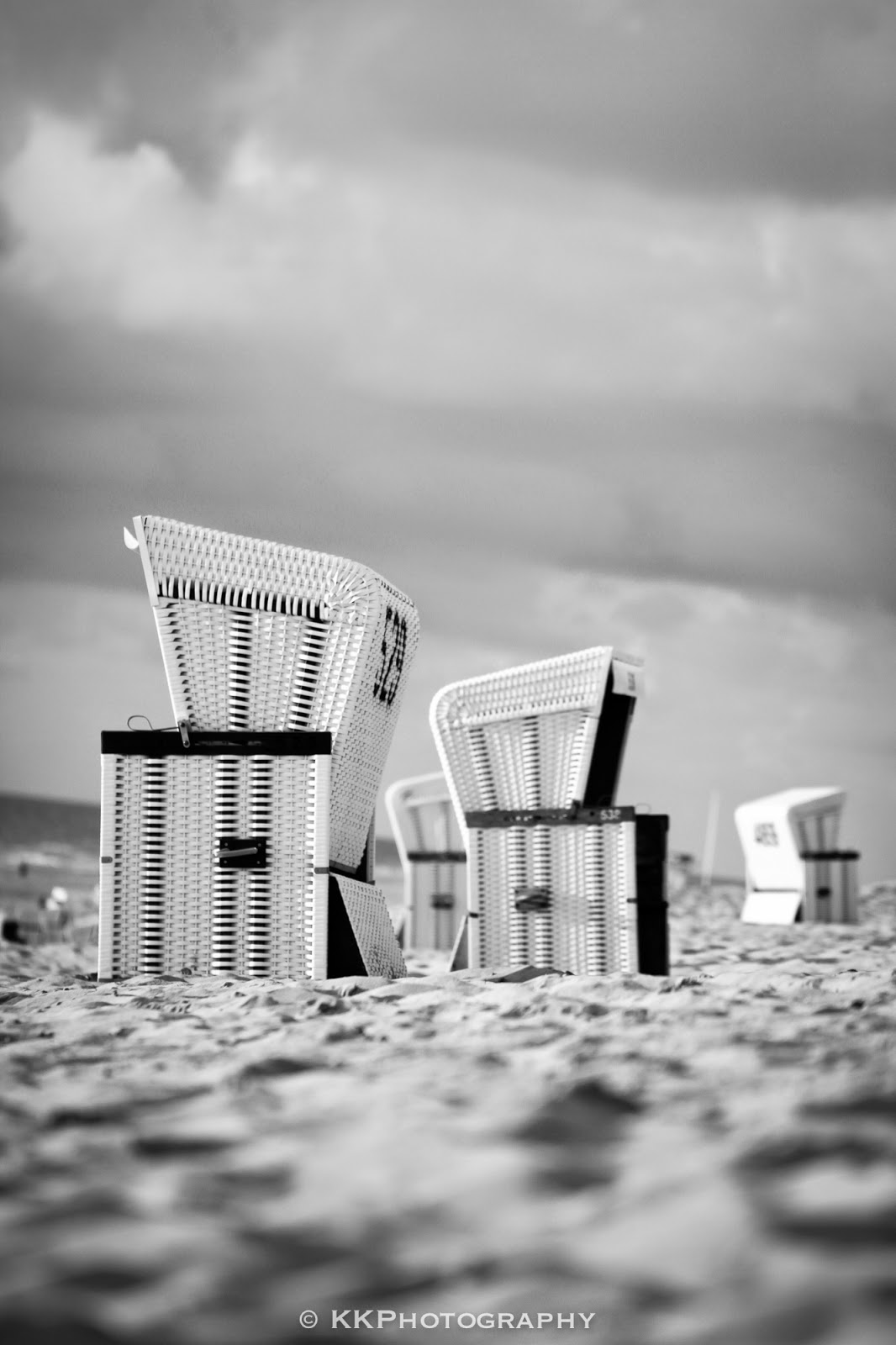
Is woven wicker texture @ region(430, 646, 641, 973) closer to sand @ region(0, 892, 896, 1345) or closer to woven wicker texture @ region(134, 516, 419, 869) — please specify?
woven wicker texture @ region(134, 516, 419, 869)

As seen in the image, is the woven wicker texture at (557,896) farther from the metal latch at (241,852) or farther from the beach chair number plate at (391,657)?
the metal latch at (241,852)

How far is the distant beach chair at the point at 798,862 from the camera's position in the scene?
10117mm

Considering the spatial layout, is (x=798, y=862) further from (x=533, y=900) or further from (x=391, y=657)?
(x=391, y=657)

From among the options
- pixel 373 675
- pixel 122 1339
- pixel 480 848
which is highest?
pixel 373 675

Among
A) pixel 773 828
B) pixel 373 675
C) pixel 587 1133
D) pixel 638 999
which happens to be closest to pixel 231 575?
pixel 373 675

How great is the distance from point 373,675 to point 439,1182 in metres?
2.70

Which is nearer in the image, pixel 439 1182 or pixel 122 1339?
pixel 122 1339

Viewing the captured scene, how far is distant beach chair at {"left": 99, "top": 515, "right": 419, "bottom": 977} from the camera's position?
12.6 feet

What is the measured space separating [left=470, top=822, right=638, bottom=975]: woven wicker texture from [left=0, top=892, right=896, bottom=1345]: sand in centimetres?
196

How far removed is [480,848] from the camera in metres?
4.81

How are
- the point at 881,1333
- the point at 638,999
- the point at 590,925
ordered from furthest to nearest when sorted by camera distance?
the point at 590,925 → the point at 638,999 → the point at 881,1333

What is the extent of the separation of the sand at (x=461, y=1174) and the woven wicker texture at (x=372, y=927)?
4.41 feet

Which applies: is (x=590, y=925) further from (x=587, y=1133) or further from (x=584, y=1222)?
(x=584, y=1222)

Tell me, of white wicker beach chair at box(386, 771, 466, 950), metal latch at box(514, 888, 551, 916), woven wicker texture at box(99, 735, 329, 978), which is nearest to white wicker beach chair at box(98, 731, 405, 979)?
woven wicker texture at box(99, 735, 329, 978)
